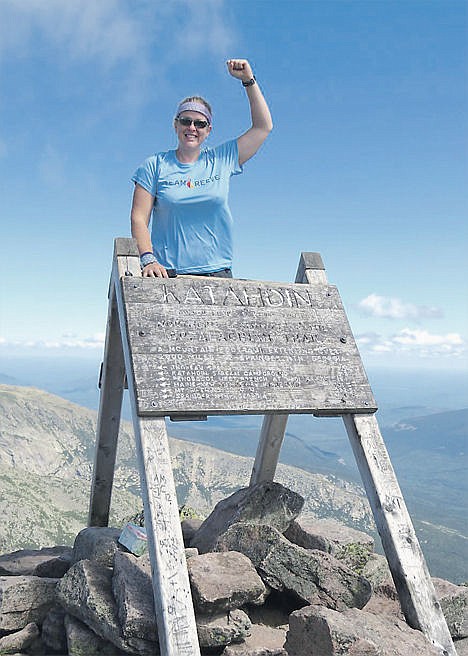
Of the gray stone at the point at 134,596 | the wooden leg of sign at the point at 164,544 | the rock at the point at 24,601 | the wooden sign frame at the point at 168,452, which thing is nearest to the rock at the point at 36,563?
the rock at the point at 24,601

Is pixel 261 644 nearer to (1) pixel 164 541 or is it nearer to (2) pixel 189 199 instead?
(1) pixel 164 541

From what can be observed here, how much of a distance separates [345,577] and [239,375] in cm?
248

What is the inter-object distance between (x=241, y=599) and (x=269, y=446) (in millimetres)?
3576

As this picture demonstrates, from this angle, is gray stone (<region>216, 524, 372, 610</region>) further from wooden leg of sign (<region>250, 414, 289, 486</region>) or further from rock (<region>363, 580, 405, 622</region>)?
wooden leg of sign (<region>250, 414, 289, 486</region>)

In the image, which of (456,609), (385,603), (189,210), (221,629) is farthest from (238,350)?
(456,609)

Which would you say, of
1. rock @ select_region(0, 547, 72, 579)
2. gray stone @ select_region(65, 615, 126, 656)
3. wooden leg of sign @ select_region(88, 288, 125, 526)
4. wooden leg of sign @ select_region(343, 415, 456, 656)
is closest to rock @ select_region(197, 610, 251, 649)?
gray stone @ select_region(65, 615, 126, 656)

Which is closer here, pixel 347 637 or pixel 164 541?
pixel 347 637

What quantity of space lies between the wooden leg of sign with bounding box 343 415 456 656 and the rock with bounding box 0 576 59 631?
153 inches

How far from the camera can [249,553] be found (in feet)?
21.6

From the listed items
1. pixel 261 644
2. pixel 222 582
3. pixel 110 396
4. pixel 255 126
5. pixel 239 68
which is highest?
pixel 239 68

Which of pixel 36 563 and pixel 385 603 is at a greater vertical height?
pixel 36 563

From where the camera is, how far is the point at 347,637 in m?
4.73

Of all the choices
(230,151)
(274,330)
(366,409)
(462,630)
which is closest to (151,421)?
(274,330)

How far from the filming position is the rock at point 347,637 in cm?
472
